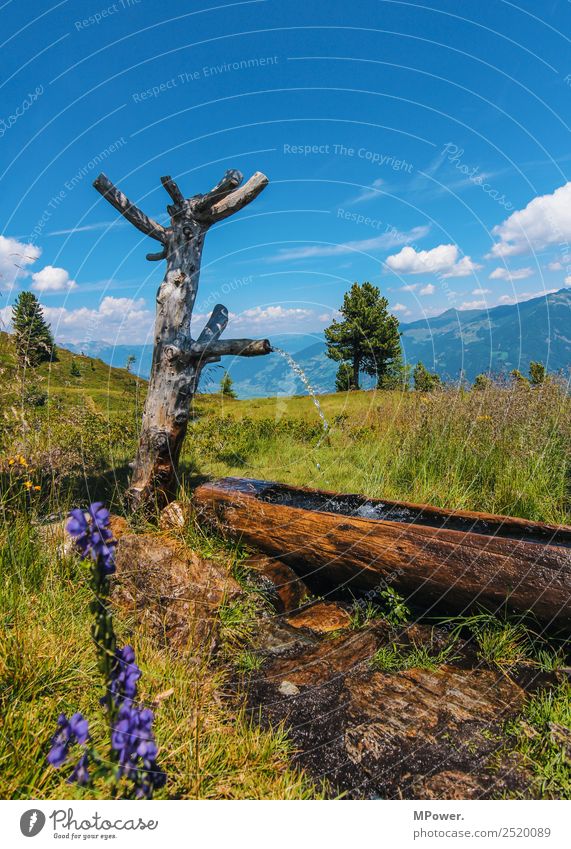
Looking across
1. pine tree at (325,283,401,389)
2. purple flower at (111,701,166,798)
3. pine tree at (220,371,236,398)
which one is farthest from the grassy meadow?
pine tree at (325,283,401,389)

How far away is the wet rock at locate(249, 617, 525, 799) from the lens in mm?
3264

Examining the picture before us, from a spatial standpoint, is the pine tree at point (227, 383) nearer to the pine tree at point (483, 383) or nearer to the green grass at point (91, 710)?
the green grass at point (91, 710)

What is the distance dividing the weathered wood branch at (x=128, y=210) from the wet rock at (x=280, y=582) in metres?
4.78

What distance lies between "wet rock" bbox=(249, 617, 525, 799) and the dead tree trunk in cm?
320

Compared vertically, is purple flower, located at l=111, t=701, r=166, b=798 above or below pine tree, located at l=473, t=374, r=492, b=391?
below

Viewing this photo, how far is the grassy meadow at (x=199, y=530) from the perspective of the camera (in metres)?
2.98

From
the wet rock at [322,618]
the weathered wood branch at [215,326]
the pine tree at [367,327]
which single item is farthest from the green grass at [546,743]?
the pine tree at [367,327]

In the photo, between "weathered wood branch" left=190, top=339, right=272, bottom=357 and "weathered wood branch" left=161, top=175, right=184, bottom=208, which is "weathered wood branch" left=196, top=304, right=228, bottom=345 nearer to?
"weathered wood branch" left=190, top=339, right=272, bottom=357

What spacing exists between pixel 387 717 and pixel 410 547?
4.81ft

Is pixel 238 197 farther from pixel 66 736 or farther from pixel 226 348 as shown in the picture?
pixel 66 736

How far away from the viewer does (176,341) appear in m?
6.49
